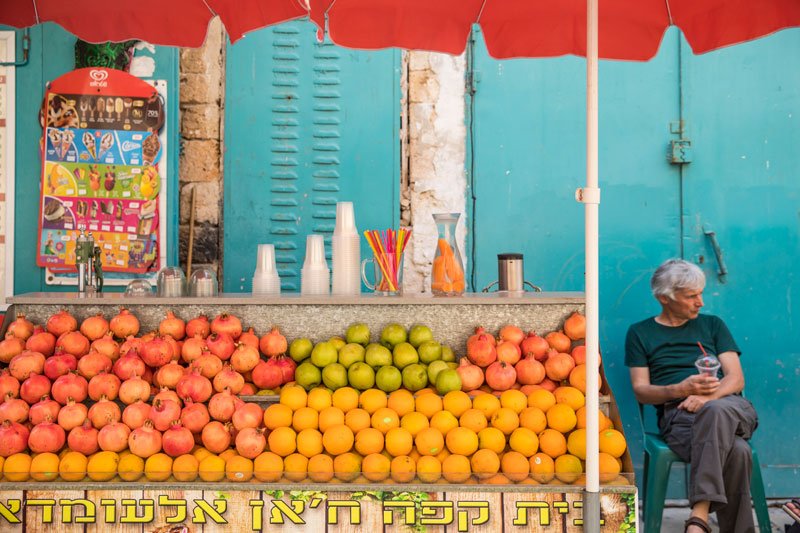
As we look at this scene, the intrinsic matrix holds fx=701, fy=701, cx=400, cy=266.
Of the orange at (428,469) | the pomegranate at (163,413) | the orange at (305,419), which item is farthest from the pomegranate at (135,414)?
the orange at (428,469)

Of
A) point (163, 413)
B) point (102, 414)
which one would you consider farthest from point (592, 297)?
point (102, 414)

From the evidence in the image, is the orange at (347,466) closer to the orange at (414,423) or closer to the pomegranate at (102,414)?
the orange at (414,423)

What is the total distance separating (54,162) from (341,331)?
2.55m

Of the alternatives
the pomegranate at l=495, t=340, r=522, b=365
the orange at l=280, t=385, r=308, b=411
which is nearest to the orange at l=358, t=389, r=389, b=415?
the orange at l=280, t=385, r=308, b=411

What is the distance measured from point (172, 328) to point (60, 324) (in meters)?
0.51

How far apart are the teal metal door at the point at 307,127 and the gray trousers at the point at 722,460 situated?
2.28m

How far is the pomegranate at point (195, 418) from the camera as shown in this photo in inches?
110

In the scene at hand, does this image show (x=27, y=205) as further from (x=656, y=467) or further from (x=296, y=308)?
(x=656, y=467)

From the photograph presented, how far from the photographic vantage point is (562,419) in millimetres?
2785

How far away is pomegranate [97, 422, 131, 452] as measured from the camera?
2.70m

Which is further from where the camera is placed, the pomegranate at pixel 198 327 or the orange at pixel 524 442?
the pomegranate at pixel 198 327

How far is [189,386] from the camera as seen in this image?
291cm

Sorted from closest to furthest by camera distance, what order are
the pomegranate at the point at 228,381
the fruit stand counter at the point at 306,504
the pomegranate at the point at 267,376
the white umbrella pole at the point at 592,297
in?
the white umbrella pole at the point at 592,297
the fruit stand counter at the point at 306,504
the pomegranate at the point at 228,381
the pomegranate at the point at 267,376

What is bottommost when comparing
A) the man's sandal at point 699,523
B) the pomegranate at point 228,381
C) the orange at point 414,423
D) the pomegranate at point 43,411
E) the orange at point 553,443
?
the man's sandal at point 699,523
